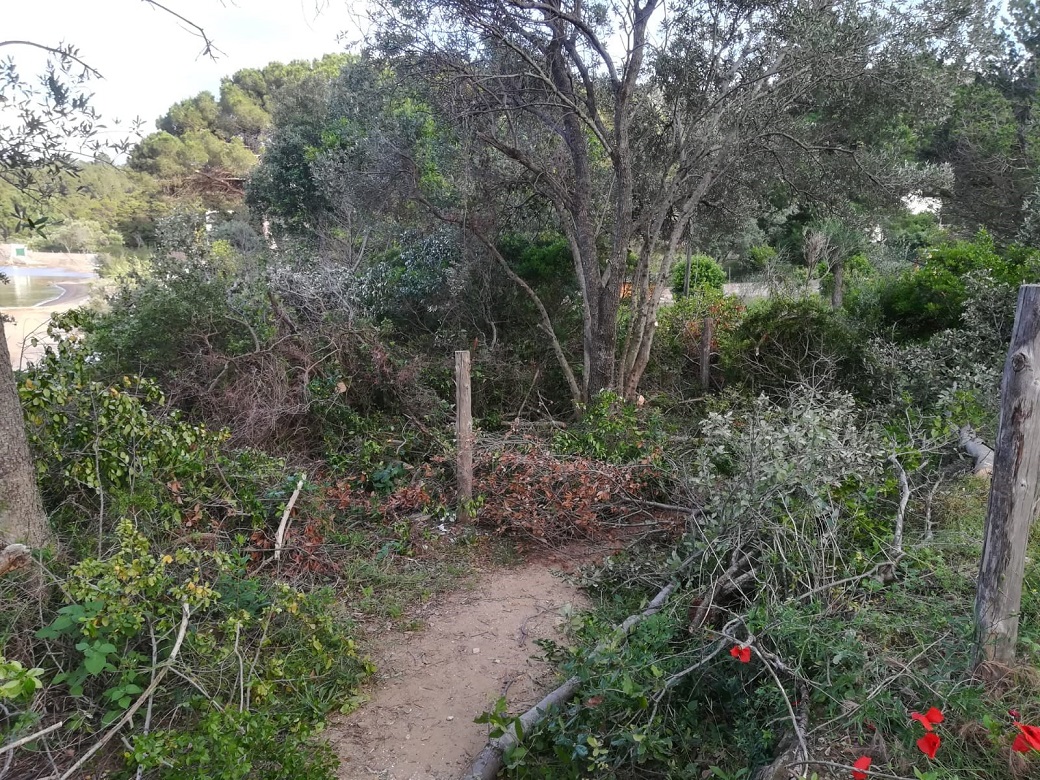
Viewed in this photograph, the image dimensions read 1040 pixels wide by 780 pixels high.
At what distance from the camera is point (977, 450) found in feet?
16.5

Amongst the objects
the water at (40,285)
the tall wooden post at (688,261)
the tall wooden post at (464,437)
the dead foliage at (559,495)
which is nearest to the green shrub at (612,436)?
the dead foliage at (559,495)

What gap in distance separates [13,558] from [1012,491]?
4.40 meters

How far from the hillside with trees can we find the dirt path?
2.4 inches

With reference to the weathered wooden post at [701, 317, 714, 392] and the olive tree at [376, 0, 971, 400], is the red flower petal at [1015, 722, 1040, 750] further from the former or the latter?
the weathered wooden post at [701, 317, 714, 392]

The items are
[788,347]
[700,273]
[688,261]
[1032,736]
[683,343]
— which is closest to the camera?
[1032,736]

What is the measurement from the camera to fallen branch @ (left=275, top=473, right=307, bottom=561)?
4691 millimetres

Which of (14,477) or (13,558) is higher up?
(14,477)

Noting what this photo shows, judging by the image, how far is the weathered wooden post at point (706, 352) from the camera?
9.45m

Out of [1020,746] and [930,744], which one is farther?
[1020,746]

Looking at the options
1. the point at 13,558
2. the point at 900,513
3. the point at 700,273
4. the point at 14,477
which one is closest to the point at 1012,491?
the point at 900,513

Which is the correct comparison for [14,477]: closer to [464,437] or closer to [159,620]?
[159,620]

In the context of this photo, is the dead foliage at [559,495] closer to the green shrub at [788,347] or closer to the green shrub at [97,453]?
the green shrub at [97,453]

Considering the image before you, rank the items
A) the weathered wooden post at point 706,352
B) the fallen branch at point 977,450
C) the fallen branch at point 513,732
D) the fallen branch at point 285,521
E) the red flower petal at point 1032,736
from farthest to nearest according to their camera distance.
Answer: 1. the weathered wooden post at point 706,352
2. the fallen branch at point 977,450
3. the fallen branch at point 285,521
4. the fallen branch at point 513,732
5. the red flower petal at point 1032,736

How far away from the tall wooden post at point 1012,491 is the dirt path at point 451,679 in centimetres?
197
